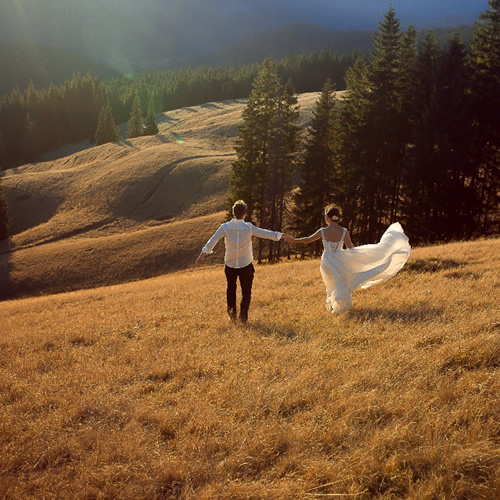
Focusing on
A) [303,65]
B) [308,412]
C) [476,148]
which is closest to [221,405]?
[308,412]

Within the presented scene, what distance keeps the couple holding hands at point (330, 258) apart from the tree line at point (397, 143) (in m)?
24.0

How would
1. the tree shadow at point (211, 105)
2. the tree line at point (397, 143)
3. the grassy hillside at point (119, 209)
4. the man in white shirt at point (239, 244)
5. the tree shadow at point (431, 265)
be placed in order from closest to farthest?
the man in white shirt at point (239, 244), the tree shadow at point (431, 265), the tree line at point (397, 143), the grassy hillside at point (119, 209), the tree shadow at point (211, 105)

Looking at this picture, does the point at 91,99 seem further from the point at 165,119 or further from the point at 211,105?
the point at 211,105

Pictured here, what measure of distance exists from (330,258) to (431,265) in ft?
18.8

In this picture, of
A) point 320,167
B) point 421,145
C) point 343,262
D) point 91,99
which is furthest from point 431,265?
point 91,99

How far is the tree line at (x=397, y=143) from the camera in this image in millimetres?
31844

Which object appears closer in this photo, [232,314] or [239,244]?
[239,244]

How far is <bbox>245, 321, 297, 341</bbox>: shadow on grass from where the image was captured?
28.6ft

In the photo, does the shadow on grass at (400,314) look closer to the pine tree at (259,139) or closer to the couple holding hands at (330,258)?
the couple holding hands at (330,258)

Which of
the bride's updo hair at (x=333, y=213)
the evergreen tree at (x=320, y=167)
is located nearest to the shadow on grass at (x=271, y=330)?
the bride's updo hair at (x=333, y=213)

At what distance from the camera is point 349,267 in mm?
10406

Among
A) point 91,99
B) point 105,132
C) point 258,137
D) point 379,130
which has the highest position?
point 91,99

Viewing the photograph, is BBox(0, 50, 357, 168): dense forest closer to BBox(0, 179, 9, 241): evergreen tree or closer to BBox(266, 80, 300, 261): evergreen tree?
BBox(0, 179, 9, 241): evergreen tree

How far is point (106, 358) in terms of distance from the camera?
27.9 feet
